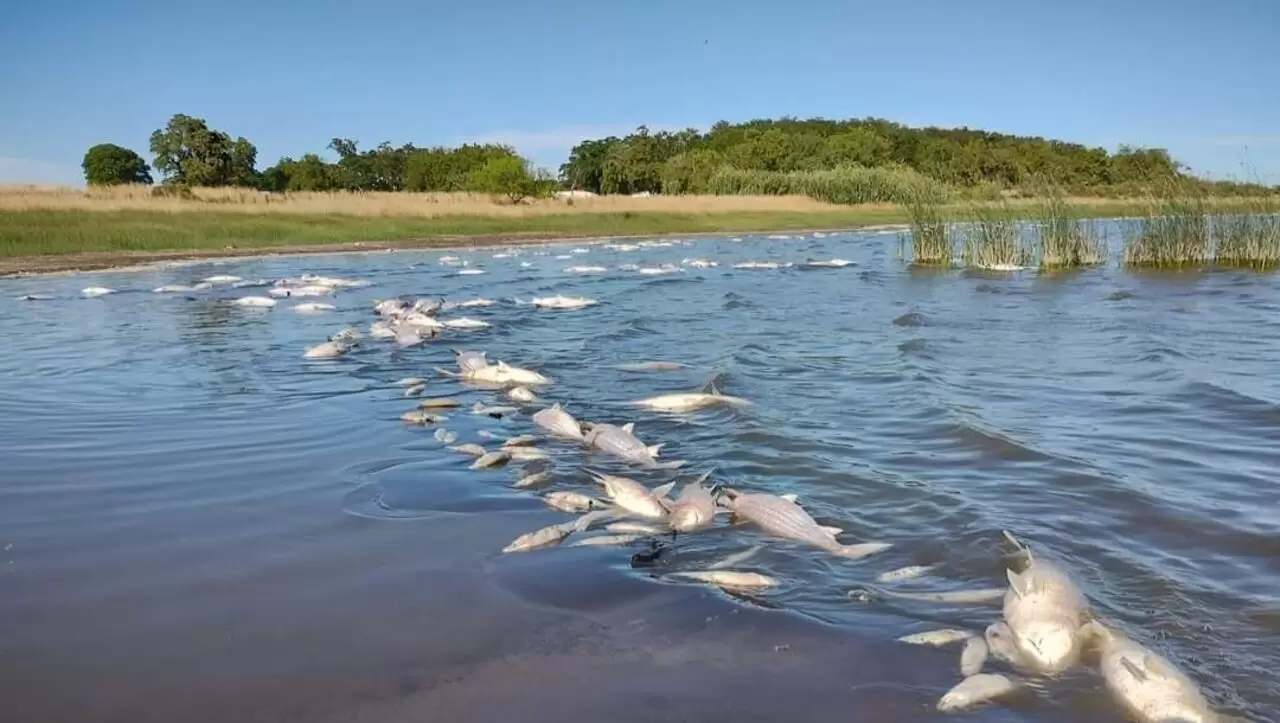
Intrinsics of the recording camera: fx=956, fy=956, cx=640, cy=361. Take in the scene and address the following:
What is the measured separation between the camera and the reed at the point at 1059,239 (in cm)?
1978

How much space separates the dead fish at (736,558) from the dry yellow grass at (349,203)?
3433cm

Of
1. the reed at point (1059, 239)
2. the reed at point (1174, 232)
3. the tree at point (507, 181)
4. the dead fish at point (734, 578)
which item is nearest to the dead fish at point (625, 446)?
the dead fish at point (734, 578)

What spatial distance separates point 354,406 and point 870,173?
53.2 m

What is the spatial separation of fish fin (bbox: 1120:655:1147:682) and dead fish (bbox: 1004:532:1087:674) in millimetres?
219

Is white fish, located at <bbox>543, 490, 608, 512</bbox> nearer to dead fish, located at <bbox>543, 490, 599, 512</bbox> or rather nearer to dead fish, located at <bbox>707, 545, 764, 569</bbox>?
dead fish, located at <bbox>543, 490, 599, 512</bbox>

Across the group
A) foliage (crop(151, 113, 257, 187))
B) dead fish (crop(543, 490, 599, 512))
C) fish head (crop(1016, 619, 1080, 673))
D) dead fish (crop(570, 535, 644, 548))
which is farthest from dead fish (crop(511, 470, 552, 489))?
foliage (crop(151, 113, 257, 187))

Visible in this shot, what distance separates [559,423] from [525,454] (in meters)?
0.73

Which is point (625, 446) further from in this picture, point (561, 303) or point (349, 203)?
point (349, 203)

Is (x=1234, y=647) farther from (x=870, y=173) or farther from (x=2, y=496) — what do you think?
(x=870, y=173)

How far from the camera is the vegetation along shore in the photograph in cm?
1980

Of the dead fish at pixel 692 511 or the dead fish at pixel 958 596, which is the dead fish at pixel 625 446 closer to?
the dead fish at pixel 692 511

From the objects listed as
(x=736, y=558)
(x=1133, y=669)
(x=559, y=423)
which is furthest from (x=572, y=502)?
(x=1133, y=669)

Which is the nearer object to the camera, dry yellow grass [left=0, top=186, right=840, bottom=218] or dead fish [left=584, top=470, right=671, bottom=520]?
dead fish [left=584, top=470, right=671, bottom=520]

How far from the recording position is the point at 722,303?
54.9 ft
